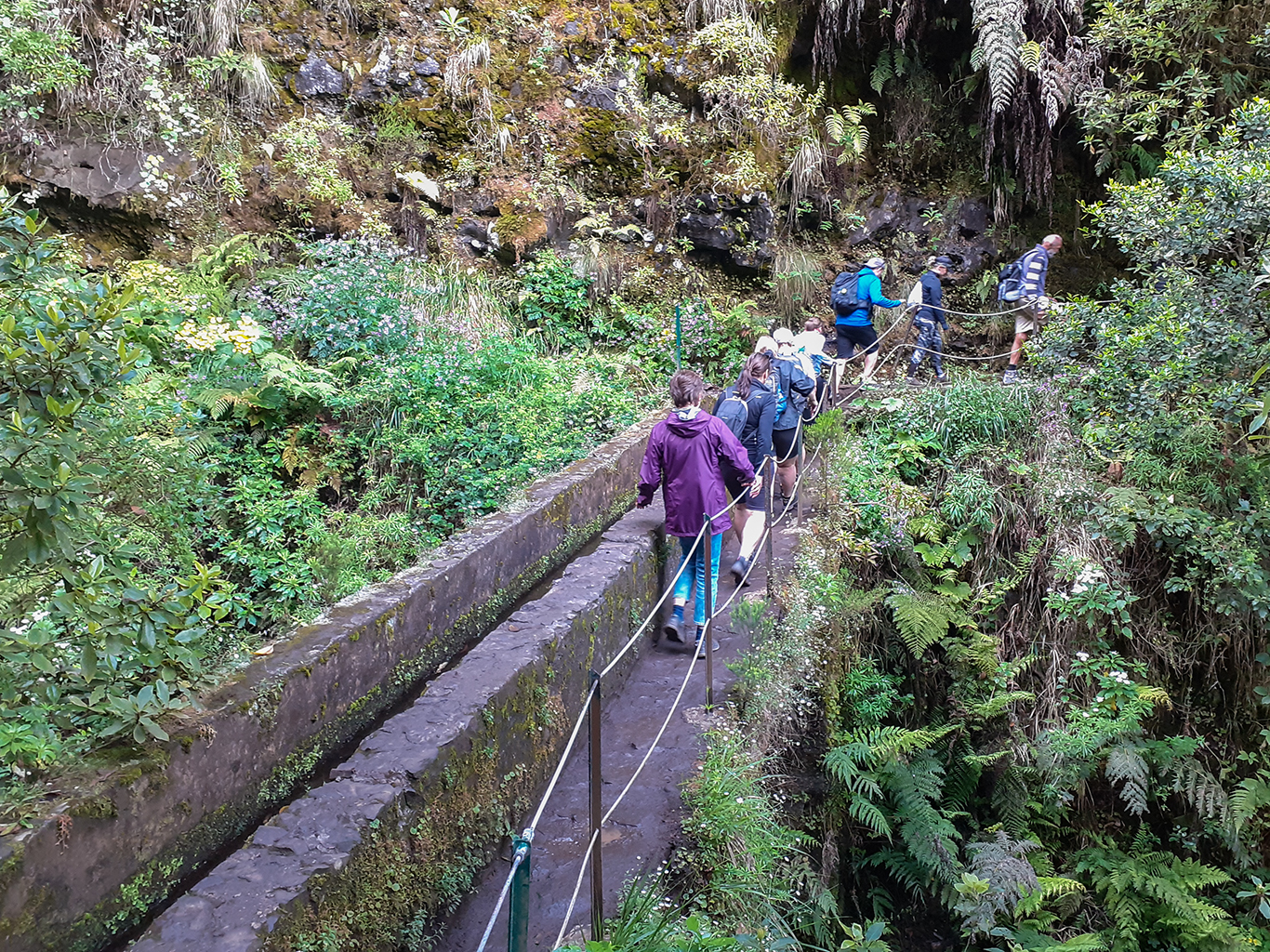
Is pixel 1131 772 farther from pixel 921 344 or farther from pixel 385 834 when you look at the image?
pixel 921 344

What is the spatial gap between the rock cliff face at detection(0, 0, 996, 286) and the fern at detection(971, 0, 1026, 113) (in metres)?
2.10

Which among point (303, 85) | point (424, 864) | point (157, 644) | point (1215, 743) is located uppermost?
point (303, 85)

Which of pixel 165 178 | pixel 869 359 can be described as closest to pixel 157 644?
pixel 165 178

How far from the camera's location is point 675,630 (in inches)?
225

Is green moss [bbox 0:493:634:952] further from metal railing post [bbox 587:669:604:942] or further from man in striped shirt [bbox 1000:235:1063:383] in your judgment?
man in striped shirt [bbox 1000:235:1063:383]

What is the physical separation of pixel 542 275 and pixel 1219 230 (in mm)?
6992

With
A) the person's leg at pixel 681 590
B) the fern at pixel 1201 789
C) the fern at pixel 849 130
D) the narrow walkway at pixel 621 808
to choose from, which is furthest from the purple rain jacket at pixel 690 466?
the fern at pixel 849 130

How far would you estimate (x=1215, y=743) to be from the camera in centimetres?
693

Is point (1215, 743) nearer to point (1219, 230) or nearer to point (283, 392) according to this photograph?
point (1219, 230)

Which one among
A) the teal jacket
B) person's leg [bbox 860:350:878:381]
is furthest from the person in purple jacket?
person's leg [bbox 860:350:878:381]

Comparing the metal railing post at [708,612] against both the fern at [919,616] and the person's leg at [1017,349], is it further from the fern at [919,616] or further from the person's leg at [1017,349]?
the person's leg at [1017,349]

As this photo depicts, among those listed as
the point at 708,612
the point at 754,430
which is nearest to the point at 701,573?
the point at 708,612

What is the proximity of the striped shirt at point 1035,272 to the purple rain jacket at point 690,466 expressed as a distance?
590cm

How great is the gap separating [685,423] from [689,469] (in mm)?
309
